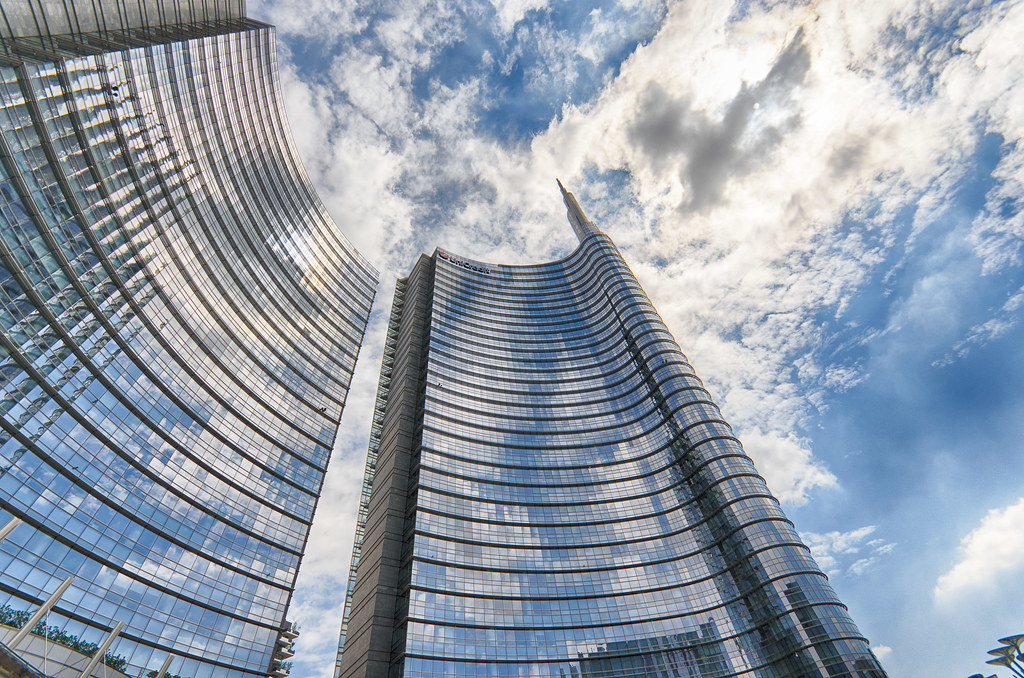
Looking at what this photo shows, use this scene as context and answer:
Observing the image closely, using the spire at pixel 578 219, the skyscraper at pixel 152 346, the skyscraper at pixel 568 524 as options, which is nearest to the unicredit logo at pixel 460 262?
the skyscraper at pixel 568 524

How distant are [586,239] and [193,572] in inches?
4259

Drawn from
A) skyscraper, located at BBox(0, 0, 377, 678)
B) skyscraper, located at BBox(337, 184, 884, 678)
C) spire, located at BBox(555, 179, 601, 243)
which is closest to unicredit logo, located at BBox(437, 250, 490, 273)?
skyscraper, located at BBox(337, 184, 884, 678)

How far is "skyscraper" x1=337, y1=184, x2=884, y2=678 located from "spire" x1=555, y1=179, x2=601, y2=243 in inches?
977

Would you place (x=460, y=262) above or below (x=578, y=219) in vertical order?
below

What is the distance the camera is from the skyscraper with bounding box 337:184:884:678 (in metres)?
61.7

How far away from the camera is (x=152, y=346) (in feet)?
176

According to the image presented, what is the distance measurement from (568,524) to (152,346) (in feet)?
205

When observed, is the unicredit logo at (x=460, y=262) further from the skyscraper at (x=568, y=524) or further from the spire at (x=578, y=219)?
the spire at (x=578, y=219)

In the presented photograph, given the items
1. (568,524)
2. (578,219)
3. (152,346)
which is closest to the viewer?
(152,346)

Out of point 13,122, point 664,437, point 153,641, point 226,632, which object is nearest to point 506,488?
point 664,437

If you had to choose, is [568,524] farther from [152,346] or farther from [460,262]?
[460,262]

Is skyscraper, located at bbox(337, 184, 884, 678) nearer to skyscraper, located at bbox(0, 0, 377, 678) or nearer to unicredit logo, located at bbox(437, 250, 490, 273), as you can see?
unicredit logo, located at bbox(437, 250, 490, 273)

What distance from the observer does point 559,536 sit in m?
77.2

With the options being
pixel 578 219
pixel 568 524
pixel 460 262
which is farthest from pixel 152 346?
pixel 578 219
